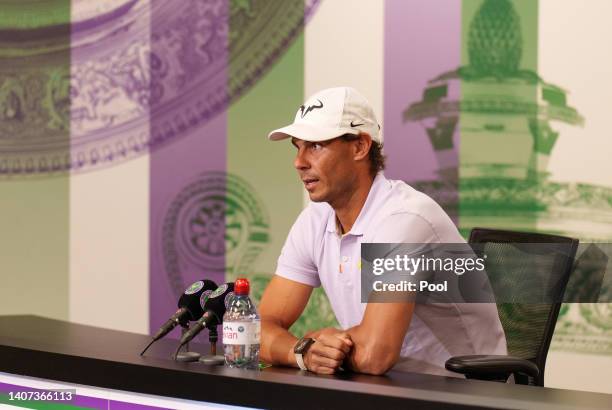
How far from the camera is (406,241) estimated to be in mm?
2100

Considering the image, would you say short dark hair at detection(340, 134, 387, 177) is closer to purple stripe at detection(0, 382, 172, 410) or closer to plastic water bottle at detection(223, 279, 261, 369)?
plastic water bottle at detection(223, 279, 261, 369)

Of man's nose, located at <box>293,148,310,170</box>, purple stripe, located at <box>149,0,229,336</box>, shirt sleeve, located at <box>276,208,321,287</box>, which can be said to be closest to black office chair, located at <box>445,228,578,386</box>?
shirt sleeve, located at <box>276,208,321,287</box>

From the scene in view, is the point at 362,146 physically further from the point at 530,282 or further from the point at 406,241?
the point at 530,282

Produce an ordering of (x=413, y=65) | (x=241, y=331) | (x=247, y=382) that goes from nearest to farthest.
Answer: (x=247, y=382) → (x=241, y=331) → (x=413, y=65)

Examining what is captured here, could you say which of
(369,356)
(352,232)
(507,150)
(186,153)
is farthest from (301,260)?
(186,153)

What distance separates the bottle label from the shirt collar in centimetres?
46

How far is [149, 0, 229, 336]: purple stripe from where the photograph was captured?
3.85 meters

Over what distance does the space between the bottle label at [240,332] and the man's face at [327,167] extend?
0.48m

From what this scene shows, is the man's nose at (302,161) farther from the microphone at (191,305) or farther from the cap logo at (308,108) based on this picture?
the microphone at (191,305)

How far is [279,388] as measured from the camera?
1676 mm

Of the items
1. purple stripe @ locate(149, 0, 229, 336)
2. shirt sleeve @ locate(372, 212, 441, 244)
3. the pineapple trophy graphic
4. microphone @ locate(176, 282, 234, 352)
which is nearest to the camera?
microphone @ locate(176, 282, 234, 352)

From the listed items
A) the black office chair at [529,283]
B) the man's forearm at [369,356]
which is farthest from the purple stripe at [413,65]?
the man's forearm at [369,356]

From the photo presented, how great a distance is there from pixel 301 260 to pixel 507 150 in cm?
129

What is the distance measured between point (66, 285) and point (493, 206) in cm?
198
